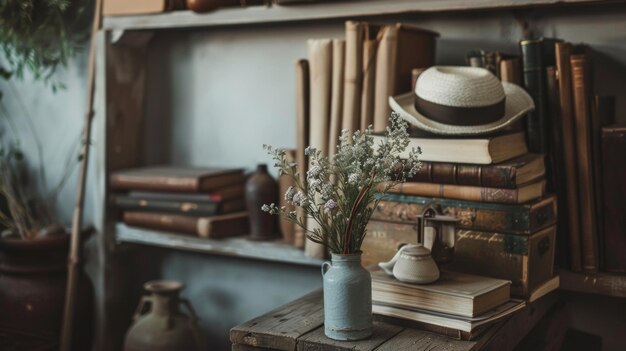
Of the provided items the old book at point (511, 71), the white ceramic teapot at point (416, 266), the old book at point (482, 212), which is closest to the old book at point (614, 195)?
the old book at point (482, 212)

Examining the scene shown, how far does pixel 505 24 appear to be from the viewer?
204 centimetres

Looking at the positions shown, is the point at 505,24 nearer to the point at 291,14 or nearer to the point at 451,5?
the point at 451,5

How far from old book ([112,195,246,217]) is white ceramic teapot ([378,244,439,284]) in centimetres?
92

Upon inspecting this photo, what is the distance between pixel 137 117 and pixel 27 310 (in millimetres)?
744

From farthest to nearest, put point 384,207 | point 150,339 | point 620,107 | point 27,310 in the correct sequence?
point 27,310, point 150,339, point 620,107, point 384,207

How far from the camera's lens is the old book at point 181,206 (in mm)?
2346

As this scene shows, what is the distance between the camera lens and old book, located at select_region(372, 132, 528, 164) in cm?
164

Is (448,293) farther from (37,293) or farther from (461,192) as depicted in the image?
(37,293)

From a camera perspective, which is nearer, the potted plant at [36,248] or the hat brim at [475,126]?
the hat brim at [475,126]

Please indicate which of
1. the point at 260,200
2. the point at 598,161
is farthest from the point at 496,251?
the point at 260,200

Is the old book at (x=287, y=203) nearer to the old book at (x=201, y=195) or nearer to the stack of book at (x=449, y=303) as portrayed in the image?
the old book at (x=201, y=195)

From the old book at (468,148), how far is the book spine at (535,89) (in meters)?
0.10

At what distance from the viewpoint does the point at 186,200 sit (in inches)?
93.4

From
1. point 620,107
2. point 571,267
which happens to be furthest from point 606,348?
point 620,107
